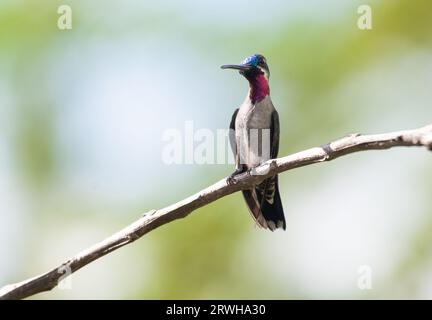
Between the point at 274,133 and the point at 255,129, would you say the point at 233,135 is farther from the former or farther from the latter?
the point at 274,133

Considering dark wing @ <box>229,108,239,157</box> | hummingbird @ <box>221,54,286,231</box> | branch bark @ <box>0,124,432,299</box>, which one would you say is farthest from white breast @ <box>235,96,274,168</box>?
branch bark @ <box>0,124,432,299</box>

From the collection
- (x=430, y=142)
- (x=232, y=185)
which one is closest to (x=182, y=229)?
(x=232, y=185)

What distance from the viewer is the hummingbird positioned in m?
7.23

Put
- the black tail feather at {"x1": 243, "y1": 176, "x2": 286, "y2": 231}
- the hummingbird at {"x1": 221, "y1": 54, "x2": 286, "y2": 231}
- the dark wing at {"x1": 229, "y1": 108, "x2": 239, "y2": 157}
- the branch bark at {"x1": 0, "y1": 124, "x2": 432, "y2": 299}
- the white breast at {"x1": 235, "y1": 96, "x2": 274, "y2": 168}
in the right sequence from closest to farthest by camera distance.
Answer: the branch bark at {"x1": 0, "y1": 124, "x2": 432, "y2": 299}, the black tail feather at {"x1": 243, "y1": 176, "x2": 286, "y2": 231}, the hummingbird at {"x1": 221, "y1": 54, "x2": 286, "y2": 231}, the white breast at {"x1": 235, "y1": 96, "x2": 274, "y2": 168}, the dark wing at {"x1": 229, "y1": 108, "x2": 239, "y2": 157}

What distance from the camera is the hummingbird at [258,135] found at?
723cm

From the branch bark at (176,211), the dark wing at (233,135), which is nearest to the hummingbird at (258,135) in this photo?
the dark wing at (233,135)

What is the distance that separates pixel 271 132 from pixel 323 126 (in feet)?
3.61

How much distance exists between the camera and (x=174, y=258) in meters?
8.41

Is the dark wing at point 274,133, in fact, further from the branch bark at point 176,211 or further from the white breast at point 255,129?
the branch bark at point 176,211

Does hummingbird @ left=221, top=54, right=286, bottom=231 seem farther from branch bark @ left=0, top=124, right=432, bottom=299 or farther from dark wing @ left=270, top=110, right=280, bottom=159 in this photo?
branch bark @ left=0, top=124, right=432, bottom=299

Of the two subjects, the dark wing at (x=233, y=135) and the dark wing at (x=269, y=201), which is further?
the dark wing at (x=233, y=135)

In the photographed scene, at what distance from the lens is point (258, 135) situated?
767 centimetres
